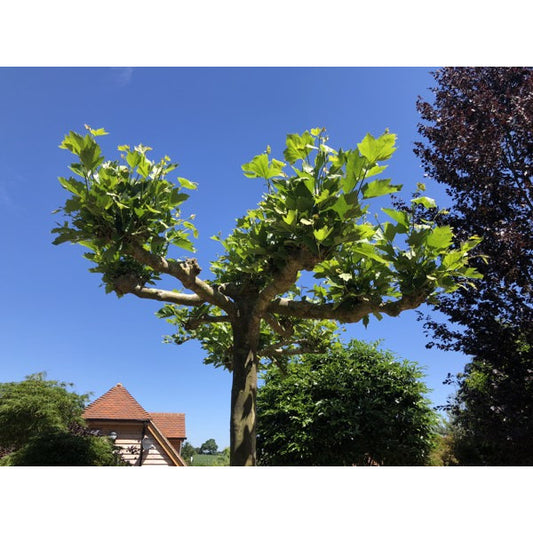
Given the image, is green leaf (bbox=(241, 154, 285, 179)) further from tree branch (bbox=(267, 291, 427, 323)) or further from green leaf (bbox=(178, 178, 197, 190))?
tree branch (bbox=(267, 291, 427, 323))

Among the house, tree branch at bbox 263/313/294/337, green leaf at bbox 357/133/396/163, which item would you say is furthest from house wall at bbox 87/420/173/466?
green leaf at bbox 357/133/396/163

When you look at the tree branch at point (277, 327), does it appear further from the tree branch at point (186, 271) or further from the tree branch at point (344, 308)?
the tree branch at point (186, 271)

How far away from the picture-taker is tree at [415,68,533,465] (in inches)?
249

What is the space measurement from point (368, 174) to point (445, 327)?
6034 millimetres

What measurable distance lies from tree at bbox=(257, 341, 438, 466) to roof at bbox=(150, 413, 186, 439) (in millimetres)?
8015

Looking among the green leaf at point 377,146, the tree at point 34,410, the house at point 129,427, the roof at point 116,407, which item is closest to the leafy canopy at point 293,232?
the green leaf at point 377,146

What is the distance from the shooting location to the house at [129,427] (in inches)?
364

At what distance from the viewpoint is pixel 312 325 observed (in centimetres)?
452

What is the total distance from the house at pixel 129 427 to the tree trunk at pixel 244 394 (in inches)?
264

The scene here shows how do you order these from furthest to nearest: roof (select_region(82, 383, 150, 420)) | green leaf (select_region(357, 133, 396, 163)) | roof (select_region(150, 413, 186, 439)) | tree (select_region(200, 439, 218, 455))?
tree (select_region(200, 439, 218, 455))
roof (select_region(150, 413, 186, 439))
roof (select_region(82, 383, 150, 420))
green leaf (select_region(357, 133, 396, 163))

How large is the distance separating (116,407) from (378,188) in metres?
11.0
